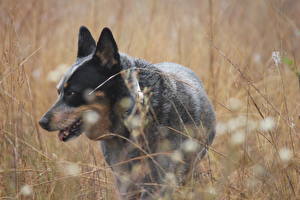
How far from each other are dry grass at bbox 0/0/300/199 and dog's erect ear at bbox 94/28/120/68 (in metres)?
0.44

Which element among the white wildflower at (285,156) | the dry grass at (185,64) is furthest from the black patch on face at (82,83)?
the white wildflower at (285,156)

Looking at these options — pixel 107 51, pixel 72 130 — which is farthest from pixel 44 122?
pixel 107 51

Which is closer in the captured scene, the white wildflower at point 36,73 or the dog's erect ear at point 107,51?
the dog's erect ear at point 107,51

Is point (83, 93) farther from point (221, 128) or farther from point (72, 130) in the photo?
point (221, 128)

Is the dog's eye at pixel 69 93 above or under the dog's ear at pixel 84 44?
under

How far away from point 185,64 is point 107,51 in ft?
7.57

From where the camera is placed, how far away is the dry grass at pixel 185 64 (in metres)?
2.93

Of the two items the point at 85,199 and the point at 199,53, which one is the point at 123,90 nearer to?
the point at 85,199

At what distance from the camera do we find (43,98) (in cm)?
581

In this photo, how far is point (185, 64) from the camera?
18.1ft

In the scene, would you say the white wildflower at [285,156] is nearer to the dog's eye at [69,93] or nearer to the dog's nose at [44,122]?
the dog's eye at [69,93]

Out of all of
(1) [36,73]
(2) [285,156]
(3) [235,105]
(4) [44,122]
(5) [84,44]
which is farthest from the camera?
(1) [36,73]

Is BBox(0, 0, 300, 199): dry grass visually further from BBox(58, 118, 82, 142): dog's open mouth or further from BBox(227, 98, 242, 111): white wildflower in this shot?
BBox(58, 118, 82, 142): dog's open mouth

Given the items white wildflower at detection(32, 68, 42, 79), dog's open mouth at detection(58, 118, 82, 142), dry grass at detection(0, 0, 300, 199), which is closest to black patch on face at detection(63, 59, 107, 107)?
dog's open mouth at detection(58, 118, 82, 142)
